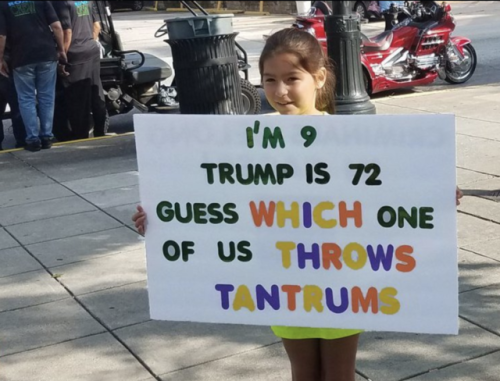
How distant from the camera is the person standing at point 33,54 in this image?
32.2 ft

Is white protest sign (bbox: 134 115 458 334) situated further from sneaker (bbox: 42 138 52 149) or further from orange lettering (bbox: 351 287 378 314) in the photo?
sneaker (bbox: 42 138 52 149)

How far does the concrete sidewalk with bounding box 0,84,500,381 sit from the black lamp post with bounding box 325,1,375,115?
1667mm

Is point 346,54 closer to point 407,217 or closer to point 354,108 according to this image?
point 354,108

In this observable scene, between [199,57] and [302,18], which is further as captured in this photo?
[302,18]

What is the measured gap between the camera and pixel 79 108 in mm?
10688

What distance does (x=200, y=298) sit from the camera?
10.6 feet

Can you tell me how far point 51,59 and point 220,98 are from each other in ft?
6.92

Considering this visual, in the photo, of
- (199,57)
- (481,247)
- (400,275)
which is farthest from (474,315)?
(199,57)

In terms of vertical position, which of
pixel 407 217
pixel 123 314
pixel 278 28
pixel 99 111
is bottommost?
pixel 123 314

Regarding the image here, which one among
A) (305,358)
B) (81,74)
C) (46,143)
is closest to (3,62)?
(81,74)

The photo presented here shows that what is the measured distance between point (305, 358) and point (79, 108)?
8029 millimetres

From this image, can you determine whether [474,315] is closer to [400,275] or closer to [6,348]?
[400,275]

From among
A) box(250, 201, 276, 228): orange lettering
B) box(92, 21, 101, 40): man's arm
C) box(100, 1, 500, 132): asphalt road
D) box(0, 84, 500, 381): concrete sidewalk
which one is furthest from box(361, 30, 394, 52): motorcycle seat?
box(250, 201, 276, 228): orange lettering

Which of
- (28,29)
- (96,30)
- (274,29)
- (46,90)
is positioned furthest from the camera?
(274,29)
